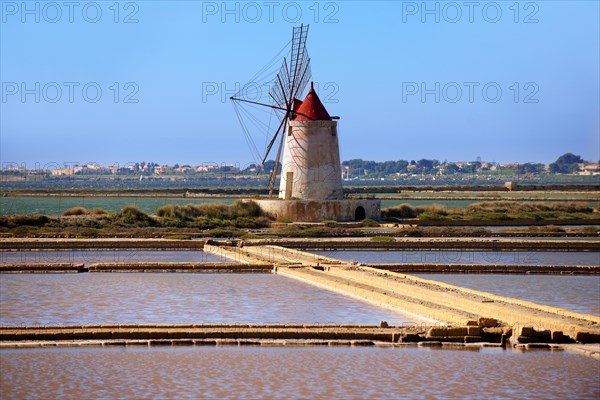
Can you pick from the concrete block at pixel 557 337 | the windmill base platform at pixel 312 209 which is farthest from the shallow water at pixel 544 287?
the windmill base platform at pixel 312 209

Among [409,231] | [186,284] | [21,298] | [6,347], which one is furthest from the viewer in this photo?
[409,231]

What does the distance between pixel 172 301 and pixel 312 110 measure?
56.7 feet

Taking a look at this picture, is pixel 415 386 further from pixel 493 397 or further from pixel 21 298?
pixel 21 298

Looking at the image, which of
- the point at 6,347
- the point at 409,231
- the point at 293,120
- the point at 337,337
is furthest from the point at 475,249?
the point at 6,347

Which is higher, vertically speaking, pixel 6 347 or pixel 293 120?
pixel 293 120

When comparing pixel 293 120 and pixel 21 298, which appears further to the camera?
pixel 293 120

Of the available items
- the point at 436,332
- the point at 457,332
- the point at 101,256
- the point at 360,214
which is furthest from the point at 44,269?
the point at 360,214

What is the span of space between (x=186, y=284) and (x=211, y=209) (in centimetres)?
1746

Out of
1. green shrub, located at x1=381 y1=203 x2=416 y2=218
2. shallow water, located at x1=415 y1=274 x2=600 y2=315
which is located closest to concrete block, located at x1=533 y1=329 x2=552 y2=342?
shallow water, located at x1=415 y1=274 x2=600 y2=315

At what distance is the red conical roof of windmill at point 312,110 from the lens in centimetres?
3052

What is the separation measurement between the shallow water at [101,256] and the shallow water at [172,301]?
274cm

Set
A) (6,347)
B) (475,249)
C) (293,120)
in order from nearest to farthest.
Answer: (6,347)
(475,249)
(293,120)

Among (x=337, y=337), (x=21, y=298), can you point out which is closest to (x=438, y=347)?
(x=337, y=337)

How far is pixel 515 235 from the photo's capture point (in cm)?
2797
